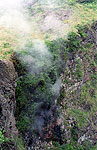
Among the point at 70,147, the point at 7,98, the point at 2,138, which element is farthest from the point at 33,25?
the point at 2,138

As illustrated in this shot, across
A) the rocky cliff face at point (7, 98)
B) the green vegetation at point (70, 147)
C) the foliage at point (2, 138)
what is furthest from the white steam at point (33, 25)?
the green vegetation at point (70, 147)

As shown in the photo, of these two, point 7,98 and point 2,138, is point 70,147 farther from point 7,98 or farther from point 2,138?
point 2,138

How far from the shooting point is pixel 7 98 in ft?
33.7

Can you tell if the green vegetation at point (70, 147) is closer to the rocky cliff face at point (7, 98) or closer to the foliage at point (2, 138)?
the rocky cliff face at point (7, 98)

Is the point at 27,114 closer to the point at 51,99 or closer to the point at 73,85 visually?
the point at 51,99

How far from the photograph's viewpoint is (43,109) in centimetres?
1251

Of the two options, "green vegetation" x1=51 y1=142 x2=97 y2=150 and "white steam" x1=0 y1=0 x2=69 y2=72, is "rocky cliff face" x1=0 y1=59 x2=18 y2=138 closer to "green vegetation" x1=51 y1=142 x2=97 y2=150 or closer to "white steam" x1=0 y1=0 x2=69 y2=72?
"white steam" x1=0 y1=0 x2=69 y2=72

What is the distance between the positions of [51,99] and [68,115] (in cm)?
276

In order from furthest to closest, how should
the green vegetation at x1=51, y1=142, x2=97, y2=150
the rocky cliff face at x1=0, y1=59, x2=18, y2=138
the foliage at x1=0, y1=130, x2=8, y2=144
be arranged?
the green vegetation at x1=51, y1=142, x2=97, y2=150, the rocky cliff face at x1=0, y1=59, x2=18, y2=138, the foliage at x1=0, y1=130, x2=8, y2=144

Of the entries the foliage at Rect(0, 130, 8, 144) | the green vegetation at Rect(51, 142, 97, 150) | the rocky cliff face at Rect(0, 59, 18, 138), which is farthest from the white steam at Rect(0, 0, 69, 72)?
the green vegetation at Rect(51, 142, 97, 150)

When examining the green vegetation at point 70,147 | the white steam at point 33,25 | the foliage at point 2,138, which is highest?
the white steam at point 33,25

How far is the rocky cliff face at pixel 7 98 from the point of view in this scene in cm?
973

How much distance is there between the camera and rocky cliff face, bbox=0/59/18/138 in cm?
973

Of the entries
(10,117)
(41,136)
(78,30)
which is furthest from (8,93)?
(78,30)
